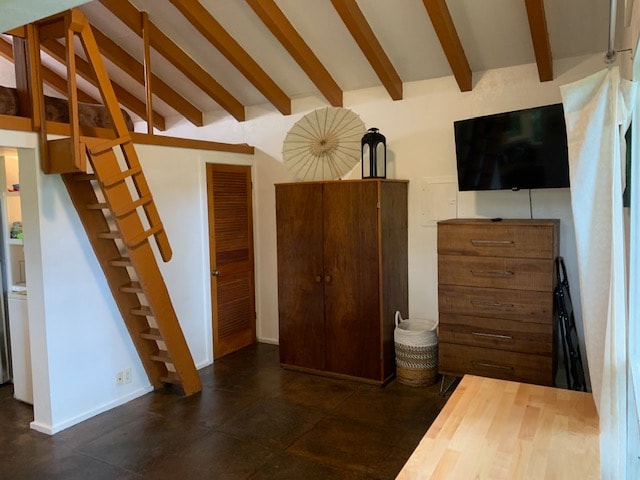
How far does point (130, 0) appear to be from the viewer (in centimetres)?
405

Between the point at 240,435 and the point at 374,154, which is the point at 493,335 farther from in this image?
the point at 240,435

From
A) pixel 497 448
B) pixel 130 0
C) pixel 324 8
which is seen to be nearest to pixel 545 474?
pixel 497 448

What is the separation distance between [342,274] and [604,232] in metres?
2.41

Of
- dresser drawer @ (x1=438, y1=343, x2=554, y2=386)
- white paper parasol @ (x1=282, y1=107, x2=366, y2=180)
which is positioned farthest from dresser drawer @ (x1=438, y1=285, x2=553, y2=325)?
white paper parasol @ (x1=282, y1=107, x2=366, y2=180)

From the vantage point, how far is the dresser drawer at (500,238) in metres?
3.28

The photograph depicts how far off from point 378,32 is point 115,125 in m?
2.07

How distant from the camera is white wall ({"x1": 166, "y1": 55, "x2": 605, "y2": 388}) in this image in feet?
12.4

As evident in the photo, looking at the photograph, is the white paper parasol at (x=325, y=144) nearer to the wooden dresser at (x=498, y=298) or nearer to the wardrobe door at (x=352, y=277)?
the wardrobe door at (x=352, y=277)

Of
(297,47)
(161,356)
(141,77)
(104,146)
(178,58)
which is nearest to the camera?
(104,146)

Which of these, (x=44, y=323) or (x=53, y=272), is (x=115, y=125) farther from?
(x=44, y=323)

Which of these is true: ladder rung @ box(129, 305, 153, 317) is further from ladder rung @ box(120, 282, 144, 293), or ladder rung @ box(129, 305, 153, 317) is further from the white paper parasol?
the white paper parasol

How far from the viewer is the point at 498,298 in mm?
3445

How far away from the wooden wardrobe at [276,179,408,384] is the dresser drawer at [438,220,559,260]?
0.57 m

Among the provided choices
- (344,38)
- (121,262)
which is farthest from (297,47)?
(121,262)
